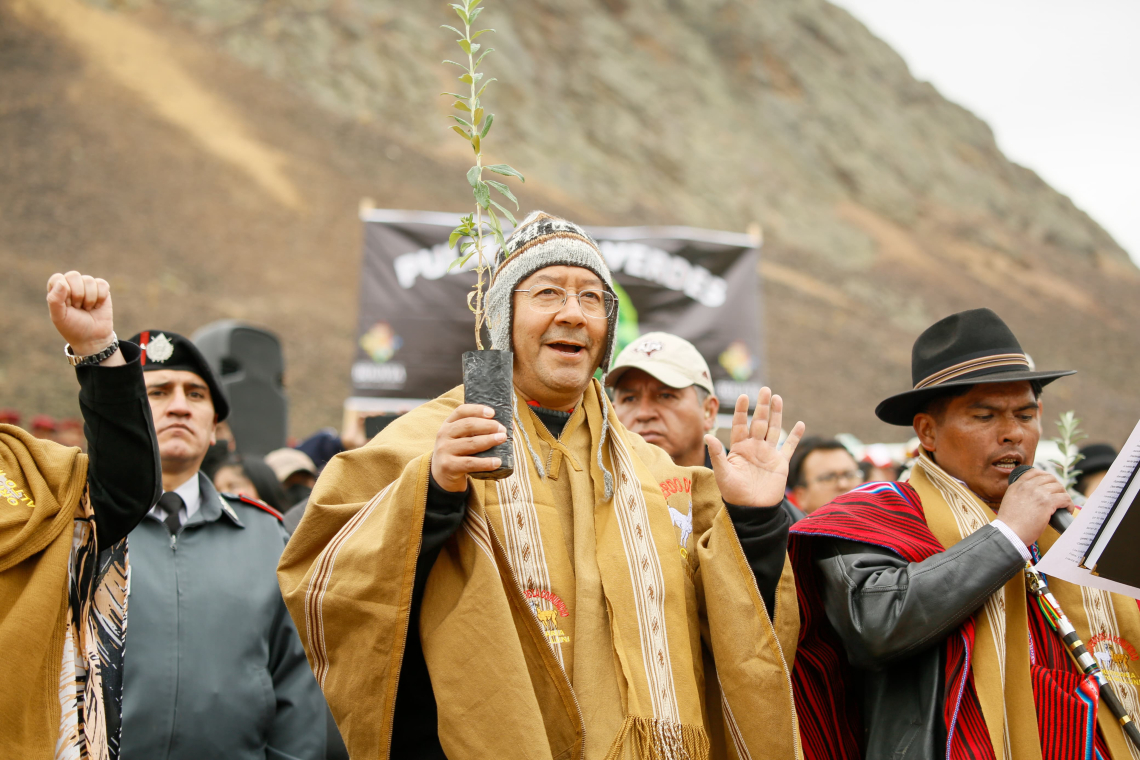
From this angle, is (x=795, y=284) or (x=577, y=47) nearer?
(x=795, y=284)

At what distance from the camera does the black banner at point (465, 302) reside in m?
6.21

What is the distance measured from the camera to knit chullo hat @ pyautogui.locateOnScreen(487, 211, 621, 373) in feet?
8.09

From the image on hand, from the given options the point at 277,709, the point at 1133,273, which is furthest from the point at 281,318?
the point at 1133,273

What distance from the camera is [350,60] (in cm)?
3003

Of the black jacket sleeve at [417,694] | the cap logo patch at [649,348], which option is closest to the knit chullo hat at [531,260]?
the black jacket sleeve at [417,694]

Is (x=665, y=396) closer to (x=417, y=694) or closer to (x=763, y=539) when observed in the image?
(x=763, y=539)

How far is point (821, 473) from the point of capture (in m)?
5.04

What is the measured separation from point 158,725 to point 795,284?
2893 centimetres

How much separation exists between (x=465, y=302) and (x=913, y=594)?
14.0ft

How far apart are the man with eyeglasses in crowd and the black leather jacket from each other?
7.82ft

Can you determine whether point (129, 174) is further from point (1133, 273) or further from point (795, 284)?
point (1133, 273)

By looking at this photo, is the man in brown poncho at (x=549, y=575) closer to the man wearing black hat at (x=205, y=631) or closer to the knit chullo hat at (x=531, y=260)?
the knit chullo hat at (x=531, y=260)

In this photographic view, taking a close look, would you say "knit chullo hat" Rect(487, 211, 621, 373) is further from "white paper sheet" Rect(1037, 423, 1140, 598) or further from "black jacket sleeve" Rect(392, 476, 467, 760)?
"white paper sheet" Rect(1037, 423, 1140, 598)

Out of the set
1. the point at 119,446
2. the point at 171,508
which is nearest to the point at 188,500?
the point at 171,508
